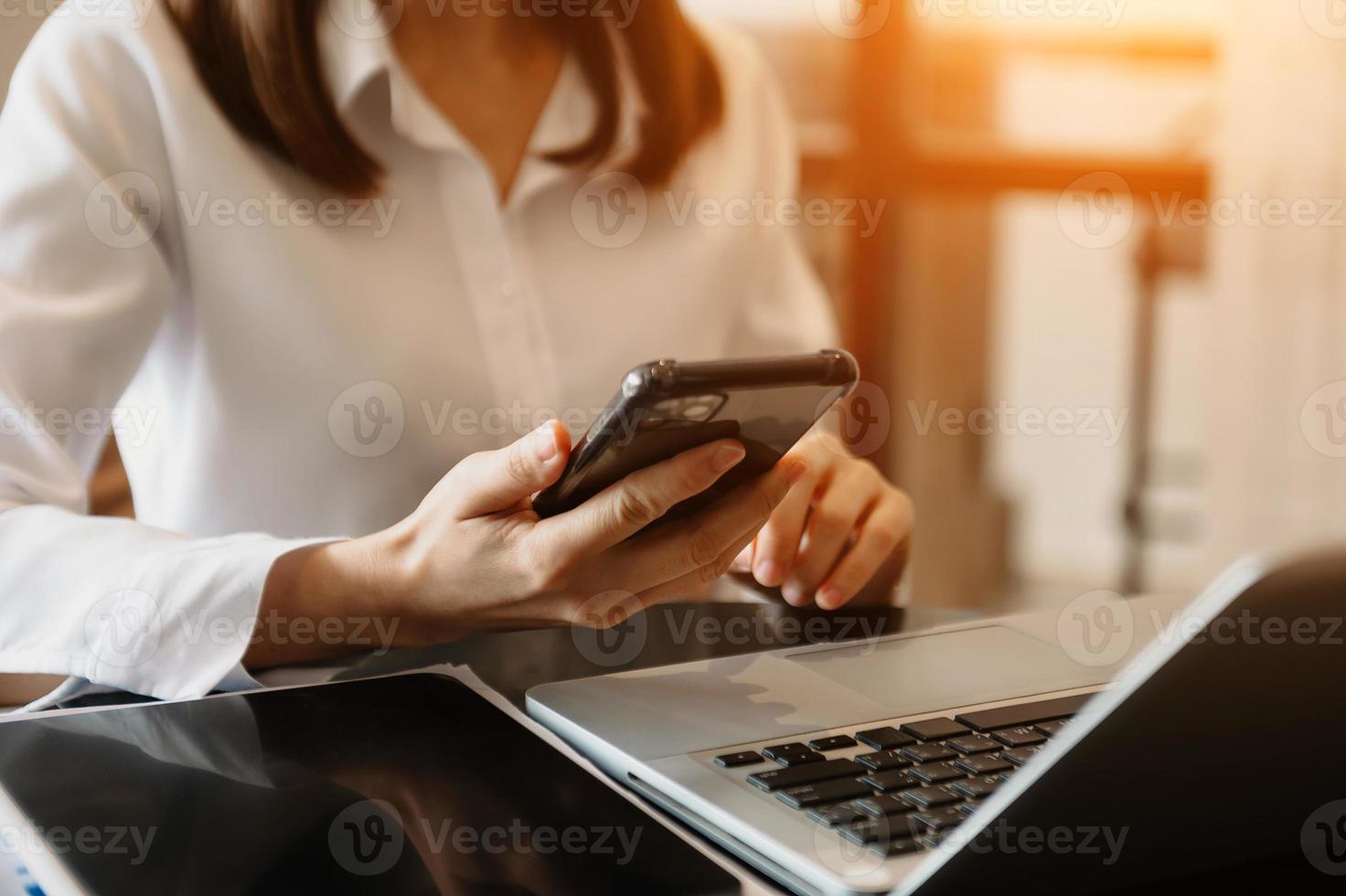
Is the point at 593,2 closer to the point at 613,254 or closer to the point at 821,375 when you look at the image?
the point at 613,254

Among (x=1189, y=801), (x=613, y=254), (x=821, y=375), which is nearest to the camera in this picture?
(x=1189, y=801)

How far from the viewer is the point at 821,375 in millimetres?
577

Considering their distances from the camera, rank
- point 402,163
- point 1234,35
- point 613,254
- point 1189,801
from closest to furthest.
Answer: point 1189,801 < point 402,163 < point 613,254 < point 1234,35

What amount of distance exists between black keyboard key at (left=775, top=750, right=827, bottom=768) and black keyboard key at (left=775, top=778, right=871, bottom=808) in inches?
0.9

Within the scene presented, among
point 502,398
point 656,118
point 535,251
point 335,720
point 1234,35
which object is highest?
point 1234,35

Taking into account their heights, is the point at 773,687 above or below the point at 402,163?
below

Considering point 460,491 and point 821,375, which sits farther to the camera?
point 460,491

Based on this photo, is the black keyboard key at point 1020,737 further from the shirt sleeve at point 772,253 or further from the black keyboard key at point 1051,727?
the shirt sleeve at point 772,253

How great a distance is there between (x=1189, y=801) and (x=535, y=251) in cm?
95

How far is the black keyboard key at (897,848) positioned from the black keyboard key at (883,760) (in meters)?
0.07

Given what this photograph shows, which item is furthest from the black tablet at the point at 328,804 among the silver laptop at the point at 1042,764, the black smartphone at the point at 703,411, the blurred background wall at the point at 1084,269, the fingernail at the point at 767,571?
the blurred background wall at the point at 1084,269

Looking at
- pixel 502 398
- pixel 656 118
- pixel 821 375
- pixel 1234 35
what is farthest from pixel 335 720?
pixel 1234 35

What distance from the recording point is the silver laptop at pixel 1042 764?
35 cm

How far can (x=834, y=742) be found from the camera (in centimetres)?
52
